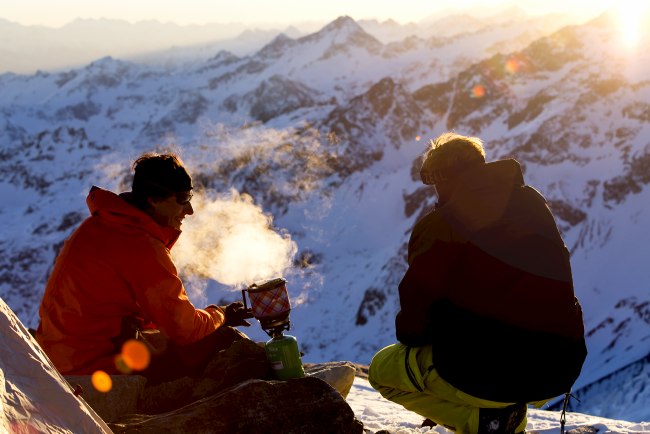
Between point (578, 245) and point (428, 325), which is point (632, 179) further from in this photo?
point (428, 325)

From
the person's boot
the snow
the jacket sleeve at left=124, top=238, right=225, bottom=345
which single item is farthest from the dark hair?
the snow

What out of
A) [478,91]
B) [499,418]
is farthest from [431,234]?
[478,91]

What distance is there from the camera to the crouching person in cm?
331

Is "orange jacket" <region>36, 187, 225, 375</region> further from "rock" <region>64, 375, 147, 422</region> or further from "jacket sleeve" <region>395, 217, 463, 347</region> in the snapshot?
"jacket sleeve" <region>395, 217, 463, 347</region>

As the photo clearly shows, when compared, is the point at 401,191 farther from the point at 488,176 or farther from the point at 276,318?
the point at 488,176

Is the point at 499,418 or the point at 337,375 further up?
the point at 499,418

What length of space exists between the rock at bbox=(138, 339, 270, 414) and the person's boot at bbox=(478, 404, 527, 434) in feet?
6.96

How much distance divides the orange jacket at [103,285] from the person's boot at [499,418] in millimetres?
2694

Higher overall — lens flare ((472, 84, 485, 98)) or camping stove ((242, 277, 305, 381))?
lens flare ((472, 84, 485, 98))

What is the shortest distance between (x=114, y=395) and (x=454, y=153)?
3.74m

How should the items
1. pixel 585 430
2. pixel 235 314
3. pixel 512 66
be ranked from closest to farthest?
pixel 235 314, pixel 585 430, pixel 512 66

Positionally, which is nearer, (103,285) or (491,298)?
(491,298)

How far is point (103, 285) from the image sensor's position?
3.69 meters

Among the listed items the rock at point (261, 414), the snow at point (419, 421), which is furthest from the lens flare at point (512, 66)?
the rock at point (261, 414)
